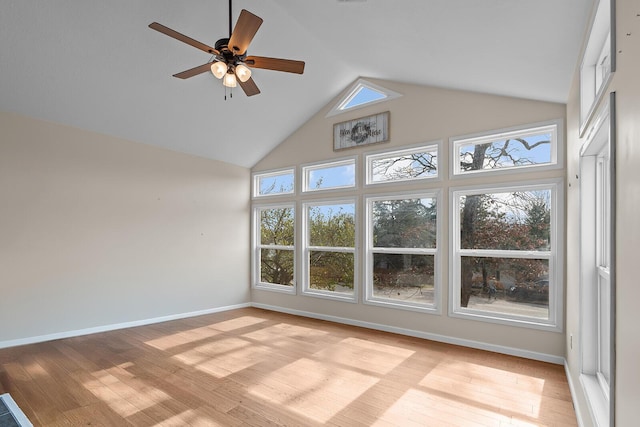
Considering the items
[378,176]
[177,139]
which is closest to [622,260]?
[378,176]

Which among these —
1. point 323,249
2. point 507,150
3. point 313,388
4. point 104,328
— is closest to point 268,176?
point 323,249

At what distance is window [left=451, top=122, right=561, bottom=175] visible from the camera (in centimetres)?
377

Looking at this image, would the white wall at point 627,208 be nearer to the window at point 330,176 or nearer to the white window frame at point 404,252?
the white window frame at point 404,252

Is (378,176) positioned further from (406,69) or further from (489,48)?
(489,48)

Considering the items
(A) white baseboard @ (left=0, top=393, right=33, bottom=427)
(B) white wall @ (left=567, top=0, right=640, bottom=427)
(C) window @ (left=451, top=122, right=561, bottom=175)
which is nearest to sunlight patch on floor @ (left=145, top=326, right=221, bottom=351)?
(A) white baseboard @ (left=0, top=393, right=33, bottom=427)

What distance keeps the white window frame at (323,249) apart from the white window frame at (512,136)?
1.49 meters

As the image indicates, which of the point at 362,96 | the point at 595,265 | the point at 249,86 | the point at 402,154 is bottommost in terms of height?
the point at 595,265

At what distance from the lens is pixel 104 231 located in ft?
15.6

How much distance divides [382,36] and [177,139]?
10.9ft

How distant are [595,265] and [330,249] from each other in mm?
3531

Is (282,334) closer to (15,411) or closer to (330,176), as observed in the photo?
(330,176)

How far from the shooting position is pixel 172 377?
3.20 m

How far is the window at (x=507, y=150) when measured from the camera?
3.77m

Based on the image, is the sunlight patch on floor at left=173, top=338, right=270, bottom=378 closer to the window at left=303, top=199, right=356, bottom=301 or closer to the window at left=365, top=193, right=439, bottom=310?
the window at left=303, top=199, right=356, bottom=301
